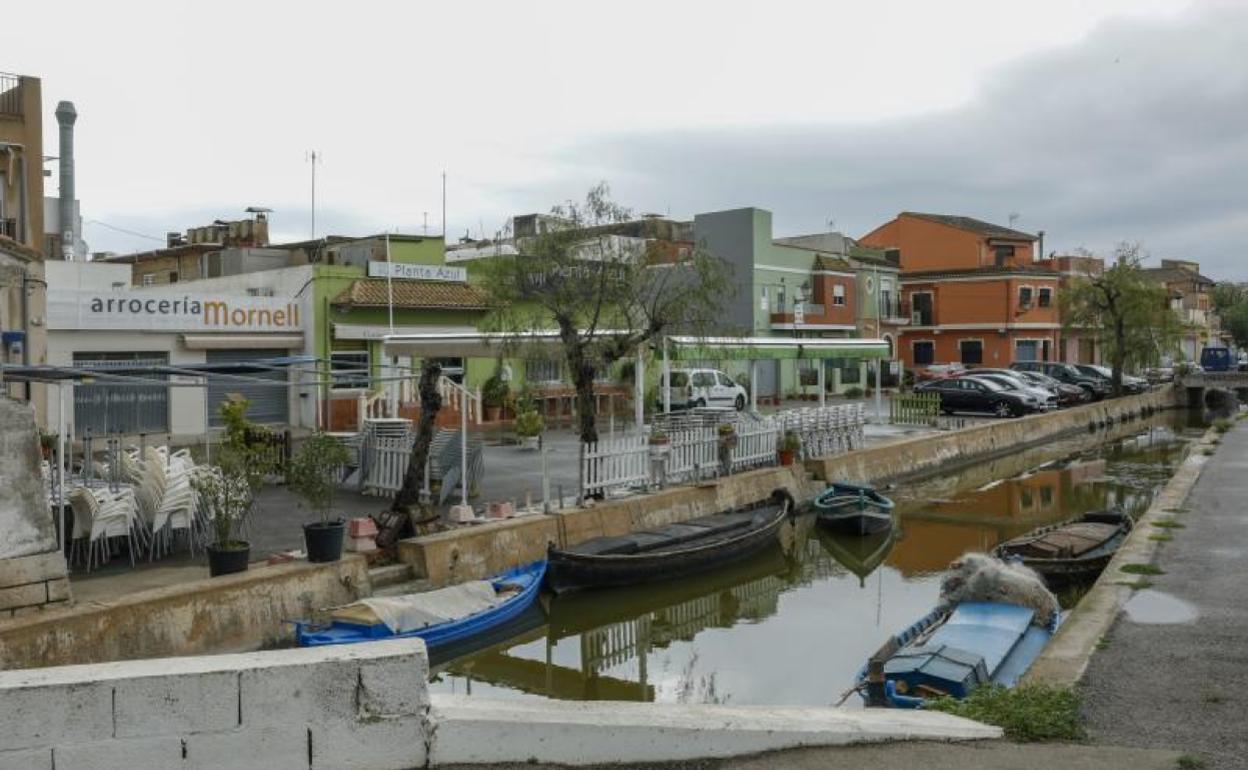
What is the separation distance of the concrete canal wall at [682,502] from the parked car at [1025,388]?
181cm

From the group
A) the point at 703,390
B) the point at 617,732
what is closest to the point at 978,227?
the point at 703,390

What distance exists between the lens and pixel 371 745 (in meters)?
4.42

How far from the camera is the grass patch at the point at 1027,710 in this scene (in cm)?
579

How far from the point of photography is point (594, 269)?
54.3ft

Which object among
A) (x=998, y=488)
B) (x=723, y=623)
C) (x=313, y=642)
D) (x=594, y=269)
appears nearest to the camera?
(x=313, y=642)

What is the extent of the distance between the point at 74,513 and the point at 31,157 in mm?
15522

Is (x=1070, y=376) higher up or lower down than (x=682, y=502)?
higher up

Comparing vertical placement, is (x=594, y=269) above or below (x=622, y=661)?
above

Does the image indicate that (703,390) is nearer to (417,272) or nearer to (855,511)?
(417,272)

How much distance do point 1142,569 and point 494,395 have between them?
20996mm

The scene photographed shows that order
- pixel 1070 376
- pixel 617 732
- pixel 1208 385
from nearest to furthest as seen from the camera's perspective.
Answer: pixel 617 732, pixel 1070 376, pixel 1208 385

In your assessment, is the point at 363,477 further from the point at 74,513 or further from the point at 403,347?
the point at 74,513

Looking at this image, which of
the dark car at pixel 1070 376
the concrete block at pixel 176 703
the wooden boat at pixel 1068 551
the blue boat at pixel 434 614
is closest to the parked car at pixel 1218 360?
the dark car at pixel 1070 376

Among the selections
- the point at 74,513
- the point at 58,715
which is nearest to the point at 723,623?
the point at 74,513
